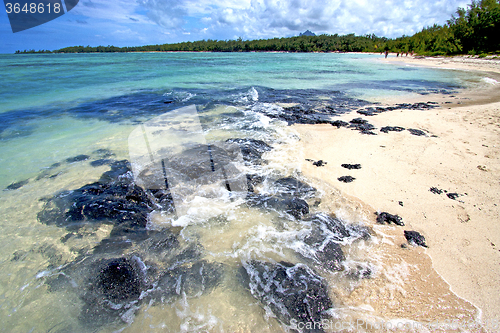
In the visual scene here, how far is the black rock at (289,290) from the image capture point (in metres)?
2.73

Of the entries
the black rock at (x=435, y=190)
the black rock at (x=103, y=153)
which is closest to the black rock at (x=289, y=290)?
the black rock at (x=435, y=190)

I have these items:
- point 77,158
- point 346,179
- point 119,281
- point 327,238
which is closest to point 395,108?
point 346,179

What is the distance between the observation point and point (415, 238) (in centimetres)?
371

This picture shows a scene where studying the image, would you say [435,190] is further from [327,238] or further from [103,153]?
[103,153]

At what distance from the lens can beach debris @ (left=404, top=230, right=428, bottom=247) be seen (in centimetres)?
363

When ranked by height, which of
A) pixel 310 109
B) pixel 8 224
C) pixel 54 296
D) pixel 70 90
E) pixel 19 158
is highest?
pixel 70 90

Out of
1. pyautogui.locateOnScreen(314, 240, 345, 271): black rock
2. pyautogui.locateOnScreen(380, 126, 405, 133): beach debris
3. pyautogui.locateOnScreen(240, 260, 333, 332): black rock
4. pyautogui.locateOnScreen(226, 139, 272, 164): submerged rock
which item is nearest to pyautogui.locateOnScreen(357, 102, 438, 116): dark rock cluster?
pyautogui.locateOnScreen(380, 126, 405, 133): beach debris

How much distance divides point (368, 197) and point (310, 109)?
762 centimetres

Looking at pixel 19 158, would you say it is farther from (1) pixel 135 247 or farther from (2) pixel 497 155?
(2) pixel 497 155

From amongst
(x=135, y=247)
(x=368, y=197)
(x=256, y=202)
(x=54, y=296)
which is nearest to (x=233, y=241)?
(x=256, y=202)

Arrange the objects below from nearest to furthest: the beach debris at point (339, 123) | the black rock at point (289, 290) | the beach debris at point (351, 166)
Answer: the black rock at point (289, 290) < the beach debris at point (351, 166) < the beach debris at point (339, 123)

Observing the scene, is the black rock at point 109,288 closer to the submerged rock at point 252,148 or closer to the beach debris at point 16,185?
the beach debris at point 16,185

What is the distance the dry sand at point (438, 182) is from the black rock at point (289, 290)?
2.04 feet

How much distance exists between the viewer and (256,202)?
4.72 m
